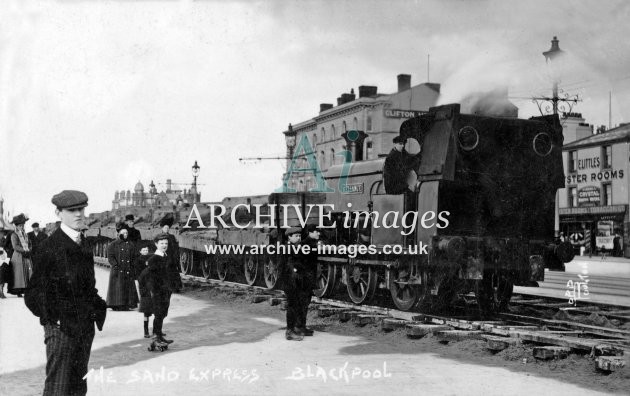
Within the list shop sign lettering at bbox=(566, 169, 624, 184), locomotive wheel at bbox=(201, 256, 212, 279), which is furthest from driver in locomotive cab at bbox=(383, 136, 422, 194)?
shop sign lettering at bbox=(566, 169, 624, 184)

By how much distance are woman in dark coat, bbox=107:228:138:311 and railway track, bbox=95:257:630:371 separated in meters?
2.57

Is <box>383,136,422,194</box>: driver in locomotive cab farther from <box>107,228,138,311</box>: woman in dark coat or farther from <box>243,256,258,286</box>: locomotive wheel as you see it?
<box>243,256,258,286</box>: locomotive wheel

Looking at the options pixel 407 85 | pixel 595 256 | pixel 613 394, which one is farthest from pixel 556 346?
pixel 595 256

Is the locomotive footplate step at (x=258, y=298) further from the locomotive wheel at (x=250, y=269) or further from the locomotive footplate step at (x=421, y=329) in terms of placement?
the locomotive footplate step at (x=421, y=329)

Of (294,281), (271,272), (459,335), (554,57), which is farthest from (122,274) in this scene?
(554,57)

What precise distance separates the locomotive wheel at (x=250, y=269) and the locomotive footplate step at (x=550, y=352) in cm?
1044

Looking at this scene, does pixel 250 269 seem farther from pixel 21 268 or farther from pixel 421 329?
pixel 421 329

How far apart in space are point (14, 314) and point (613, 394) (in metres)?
9.98

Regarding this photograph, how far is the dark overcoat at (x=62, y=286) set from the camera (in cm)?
473

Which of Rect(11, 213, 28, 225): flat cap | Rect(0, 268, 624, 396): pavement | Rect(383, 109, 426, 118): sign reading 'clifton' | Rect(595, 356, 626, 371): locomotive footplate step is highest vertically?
Rect(383, 109, 426, 118): sign reading 'clifton'

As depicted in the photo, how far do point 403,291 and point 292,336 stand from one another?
3123 mm

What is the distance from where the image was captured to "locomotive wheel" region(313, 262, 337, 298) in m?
14.4

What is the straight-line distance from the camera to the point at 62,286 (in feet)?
15.7

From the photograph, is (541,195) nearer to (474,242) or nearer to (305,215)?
(474,242)
